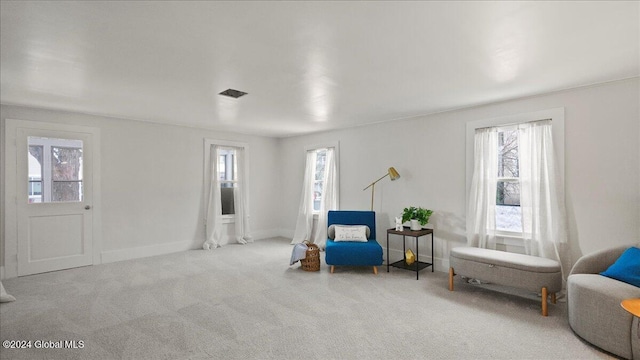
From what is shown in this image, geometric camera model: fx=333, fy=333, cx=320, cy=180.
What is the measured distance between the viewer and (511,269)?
11.0 ft

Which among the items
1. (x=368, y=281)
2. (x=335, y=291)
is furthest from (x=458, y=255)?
(x=335, y=291)

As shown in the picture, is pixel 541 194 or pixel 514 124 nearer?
pixel 541 194

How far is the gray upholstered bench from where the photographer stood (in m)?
3.18

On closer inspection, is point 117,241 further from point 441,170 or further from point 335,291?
point 441,170

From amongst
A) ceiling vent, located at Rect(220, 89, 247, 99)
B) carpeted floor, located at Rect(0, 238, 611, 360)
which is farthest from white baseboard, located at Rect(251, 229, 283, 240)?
ceiling vent, located at Rect(220, 89, 247, 99)

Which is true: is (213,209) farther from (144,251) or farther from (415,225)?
(415,225)

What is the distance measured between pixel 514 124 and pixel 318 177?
3667mm

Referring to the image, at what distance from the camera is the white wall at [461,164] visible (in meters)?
3.32

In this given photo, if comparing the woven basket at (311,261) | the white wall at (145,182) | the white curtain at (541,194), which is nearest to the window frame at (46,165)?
the white wall at (145,182)

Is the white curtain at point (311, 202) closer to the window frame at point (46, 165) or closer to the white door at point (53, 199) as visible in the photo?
the white door at point (53, 199)

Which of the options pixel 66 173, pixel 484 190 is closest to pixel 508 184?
pixel 484 190

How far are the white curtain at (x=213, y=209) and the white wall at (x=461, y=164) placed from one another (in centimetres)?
156

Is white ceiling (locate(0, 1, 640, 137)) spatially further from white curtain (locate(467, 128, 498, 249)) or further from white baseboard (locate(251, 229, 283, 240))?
white baseboard (locate(251, 229, 283, 240))

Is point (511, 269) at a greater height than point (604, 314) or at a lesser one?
greater
